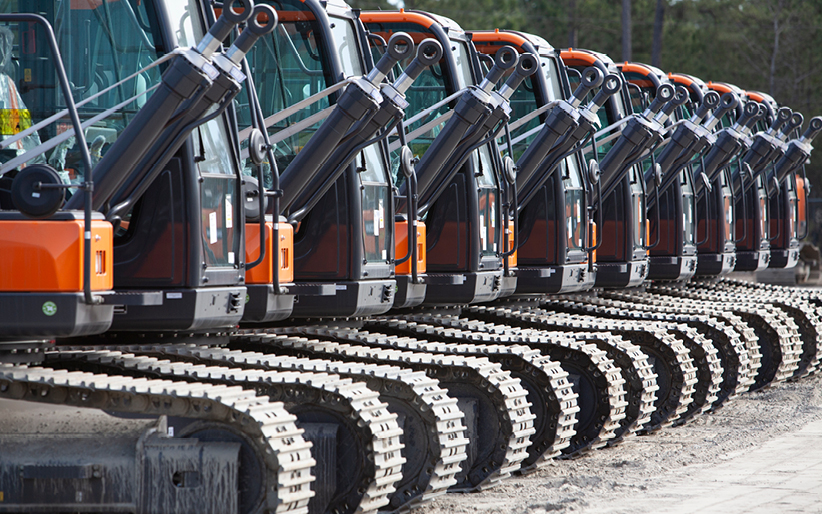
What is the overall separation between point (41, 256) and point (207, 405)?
0.96 metres

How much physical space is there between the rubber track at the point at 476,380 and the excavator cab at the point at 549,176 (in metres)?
3.22

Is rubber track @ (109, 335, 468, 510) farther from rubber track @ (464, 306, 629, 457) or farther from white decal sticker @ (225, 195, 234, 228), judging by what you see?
rubber track @ (464, 306, 629, 457)

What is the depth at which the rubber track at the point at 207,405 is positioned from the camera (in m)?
5.88

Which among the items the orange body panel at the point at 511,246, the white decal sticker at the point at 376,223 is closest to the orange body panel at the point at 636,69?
the orange body panel at the point at 511,246

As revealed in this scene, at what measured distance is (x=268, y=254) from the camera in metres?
7.67

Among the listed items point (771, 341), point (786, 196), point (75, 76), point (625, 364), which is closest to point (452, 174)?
point (625, 364)

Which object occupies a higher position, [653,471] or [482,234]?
[482,234]

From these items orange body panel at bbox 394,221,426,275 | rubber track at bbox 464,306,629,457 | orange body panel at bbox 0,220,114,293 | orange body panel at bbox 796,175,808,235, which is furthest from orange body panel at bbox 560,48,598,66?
orange body panel at bbox 0,220,114,293

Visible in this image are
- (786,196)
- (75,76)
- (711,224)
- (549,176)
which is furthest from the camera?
(786,196)

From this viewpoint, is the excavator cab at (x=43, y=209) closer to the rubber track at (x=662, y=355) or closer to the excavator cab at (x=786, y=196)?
the rubber track at (x=662, y=355)

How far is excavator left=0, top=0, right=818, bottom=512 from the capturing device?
5992mm

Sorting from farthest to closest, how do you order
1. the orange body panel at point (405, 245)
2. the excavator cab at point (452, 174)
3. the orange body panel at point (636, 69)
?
the orange body panel at point (636, 69), the excavator cab at point (452, 174), the orange body panel at point (405, 245)

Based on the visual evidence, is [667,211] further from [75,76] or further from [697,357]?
[75,76]

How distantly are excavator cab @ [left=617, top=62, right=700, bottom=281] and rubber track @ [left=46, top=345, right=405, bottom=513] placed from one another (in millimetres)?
8887
